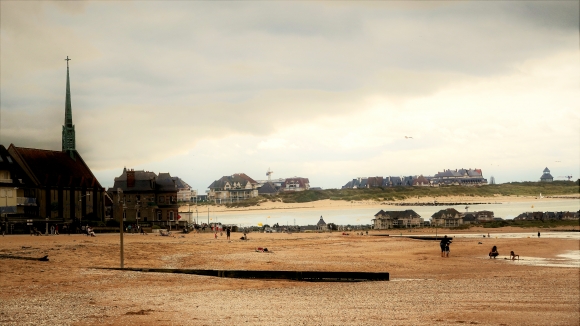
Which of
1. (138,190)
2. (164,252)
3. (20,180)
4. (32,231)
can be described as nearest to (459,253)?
(164,252)

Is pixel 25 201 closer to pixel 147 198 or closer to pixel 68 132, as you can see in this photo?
pixel 68 132

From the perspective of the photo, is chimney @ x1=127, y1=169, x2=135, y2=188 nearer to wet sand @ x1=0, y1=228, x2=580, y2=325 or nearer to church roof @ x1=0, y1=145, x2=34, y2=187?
church roof @ x1=0, y1=145, x2=34, y2=187

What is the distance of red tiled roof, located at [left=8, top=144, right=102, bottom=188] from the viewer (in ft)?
276

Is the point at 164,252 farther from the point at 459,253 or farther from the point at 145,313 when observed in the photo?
the point at 145,313

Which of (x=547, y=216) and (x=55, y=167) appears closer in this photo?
(x=55, y=167)

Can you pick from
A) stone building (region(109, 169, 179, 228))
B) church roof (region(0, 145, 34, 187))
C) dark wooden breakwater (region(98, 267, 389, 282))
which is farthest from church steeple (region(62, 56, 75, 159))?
dark wooden breakwater (region(98, 267, 389, 282))

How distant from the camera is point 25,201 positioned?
A: 77.8m

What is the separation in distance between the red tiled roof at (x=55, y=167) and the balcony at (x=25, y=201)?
4.41 m

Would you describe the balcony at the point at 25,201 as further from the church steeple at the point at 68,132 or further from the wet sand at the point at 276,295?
the wet sand at the point at 276,295

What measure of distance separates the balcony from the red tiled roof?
4413mm

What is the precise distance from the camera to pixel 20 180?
256ft

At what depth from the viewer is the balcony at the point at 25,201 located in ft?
253

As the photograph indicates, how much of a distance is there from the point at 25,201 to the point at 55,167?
12447mm

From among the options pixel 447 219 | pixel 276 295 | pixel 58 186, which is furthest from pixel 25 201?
pixel 447 219
